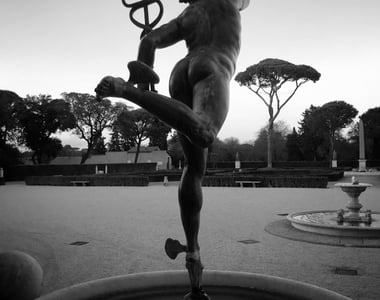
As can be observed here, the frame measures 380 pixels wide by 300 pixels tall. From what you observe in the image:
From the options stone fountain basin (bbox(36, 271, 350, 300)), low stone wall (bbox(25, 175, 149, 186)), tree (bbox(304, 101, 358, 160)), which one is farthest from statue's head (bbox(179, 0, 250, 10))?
tree (bbox(304, 101, 358, 160))

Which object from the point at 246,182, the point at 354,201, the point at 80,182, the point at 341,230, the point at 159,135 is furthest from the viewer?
the point at 159,135

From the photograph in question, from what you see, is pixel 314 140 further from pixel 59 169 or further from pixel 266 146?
pixel 59 169

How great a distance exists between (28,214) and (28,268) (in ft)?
29.0

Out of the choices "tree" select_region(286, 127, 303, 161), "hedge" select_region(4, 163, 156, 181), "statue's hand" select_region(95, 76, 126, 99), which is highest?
"tree" select_region(286, 127, 303, 161)

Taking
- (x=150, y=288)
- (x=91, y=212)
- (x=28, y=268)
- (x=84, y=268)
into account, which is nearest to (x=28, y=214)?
(x=91, y=212)

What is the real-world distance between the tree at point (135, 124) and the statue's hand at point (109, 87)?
175ft

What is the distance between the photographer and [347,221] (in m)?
8.64

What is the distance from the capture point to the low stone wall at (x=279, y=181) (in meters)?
20.1

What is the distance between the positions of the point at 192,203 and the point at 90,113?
5307 centimetres

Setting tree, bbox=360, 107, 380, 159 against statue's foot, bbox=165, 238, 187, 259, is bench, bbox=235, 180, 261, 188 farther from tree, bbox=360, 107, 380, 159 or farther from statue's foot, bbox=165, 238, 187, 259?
tree, bbox=360, 107, 380, 159

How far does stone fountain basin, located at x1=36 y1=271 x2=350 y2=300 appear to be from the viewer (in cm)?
288

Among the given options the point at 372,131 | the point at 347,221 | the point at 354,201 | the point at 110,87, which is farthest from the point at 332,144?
the point at 110,87

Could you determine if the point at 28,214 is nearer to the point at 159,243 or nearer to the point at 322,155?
the point at 159,243

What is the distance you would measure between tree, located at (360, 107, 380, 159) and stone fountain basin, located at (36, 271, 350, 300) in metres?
56.6
